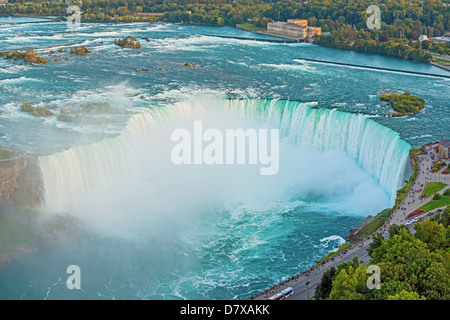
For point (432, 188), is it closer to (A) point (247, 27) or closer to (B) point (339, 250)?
(B) point (339, 250)

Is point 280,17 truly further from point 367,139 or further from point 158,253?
point 158,253

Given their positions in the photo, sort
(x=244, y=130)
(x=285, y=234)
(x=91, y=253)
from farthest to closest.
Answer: (x=244, y=130), (x=285, y=234), (x=91, y=253)

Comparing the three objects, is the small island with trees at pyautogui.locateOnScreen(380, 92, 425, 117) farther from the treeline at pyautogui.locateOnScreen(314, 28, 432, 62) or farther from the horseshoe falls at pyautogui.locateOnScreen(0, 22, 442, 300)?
the treeline at pyautogui.locateOnScreen(314, 28, 432, 62)

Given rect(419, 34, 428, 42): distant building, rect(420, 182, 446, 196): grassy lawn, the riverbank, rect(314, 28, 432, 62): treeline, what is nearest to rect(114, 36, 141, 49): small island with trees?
rect(314, 28, 432, 62): treeline

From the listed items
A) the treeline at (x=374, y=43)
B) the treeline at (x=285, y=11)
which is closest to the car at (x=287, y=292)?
the treeline at (x=374, y=43)

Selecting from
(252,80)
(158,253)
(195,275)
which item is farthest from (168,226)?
(252,80)

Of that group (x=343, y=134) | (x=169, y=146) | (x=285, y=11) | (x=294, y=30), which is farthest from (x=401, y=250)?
(x=285, y=11)

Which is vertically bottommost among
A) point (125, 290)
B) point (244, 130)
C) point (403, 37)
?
point (125, 290)
